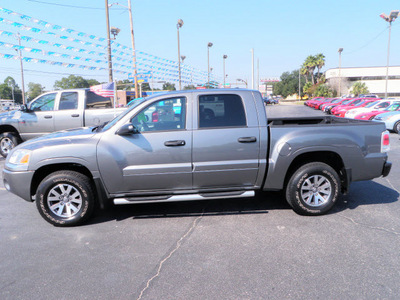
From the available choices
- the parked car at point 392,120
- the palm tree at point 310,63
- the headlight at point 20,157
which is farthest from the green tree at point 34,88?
the headlight at point 20,157

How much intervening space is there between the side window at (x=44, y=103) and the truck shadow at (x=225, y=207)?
5.77 meters

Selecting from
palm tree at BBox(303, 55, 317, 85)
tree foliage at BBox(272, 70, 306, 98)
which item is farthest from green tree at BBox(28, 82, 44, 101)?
palm tree at BBox(303, 55, 317, 85)

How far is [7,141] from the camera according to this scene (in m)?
9.45

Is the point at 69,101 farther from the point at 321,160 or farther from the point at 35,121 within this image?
the point at 321,160

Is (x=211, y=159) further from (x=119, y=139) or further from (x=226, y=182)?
(x=119, y=139)

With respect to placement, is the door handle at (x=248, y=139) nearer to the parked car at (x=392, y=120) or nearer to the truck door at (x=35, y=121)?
the truck door at (x=35, y=121)

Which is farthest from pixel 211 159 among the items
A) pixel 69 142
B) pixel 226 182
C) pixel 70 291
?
pixel 70 291

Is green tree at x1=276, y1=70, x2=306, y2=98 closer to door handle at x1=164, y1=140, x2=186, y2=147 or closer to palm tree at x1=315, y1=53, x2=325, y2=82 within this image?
palm tree at x1=315, y1=53, x2=325, y2=82

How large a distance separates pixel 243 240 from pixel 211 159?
1.13m

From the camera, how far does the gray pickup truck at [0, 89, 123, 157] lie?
366 inches

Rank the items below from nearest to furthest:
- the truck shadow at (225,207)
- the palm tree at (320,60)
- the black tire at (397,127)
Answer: the truck shadow at (225,207) → the black tire at (397,127) → the palm tree at (320,60)

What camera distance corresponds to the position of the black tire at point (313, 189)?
4438 millimetres

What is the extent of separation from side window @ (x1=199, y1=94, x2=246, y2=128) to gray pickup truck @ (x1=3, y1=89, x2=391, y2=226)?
14 millimetres

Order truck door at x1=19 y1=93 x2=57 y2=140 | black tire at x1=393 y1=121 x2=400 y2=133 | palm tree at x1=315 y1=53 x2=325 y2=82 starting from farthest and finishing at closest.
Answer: palm tree at x1=315 y1=53 x2=325 y2=82 → black tire at x1=393 y1=121 x2=400 y2=133 → truck door at x1=19 y1=93 x2=57 y2=140
